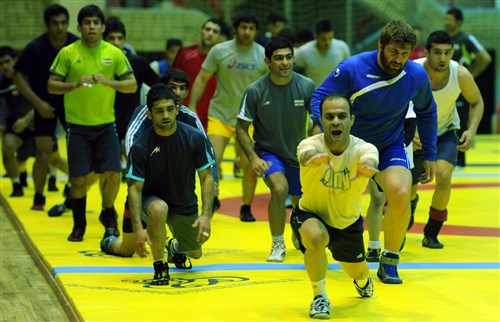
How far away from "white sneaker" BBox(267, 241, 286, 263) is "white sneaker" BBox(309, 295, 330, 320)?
2.20 m

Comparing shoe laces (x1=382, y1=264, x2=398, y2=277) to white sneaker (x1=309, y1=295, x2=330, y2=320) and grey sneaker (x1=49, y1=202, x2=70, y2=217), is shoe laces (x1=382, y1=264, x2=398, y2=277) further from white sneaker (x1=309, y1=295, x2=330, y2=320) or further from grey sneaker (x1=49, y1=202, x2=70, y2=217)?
grey sneaker (x1=49, y1=202, x2=70, y2=217)

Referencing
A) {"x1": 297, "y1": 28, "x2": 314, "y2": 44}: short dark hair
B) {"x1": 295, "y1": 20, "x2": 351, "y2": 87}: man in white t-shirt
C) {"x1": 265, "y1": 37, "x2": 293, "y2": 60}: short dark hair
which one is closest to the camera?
{"x1": 265, "y1": 37, "x2": 293, "y2": 60}: short dark hair

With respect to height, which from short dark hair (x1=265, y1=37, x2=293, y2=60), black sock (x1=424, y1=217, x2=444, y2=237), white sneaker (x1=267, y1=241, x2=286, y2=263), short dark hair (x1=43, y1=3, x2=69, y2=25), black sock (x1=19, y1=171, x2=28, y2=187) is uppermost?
short dark hair (x1=43, y1=3, x2=69, y2=25)

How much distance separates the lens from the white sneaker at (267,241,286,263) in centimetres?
945

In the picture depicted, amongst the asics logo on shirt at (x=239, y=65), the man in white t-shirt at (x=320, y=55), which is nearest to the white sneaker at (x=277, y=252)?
the asics logo on shirt at (x=239, y=65)

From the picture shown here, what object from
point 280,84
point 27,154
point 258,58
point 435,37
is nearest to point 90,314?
point 280,84

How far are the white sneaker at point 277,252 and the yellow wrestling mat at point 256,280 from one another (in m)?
0.13

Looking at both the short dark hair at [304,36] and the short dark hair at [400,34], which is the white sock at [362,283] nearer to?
the short dark hair at [400,34]

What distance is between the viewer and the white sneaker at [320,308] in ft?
23.5

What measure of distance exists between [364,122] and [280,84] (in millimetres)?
1773

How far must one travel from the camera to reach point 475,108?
10.6 meters

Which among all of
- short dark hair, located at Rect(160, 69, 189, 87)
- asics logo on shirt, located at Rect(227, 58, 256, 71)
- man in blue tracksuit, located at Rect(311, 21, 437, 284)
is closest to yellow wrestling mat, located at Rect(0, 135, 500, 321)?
man in blue tracksuit, located at Rect(311, 21, 437, 284)

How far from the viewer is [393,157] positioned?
8664 millimetres

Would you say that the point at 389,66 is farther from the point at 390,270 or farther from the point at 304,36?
the point at 304,36
